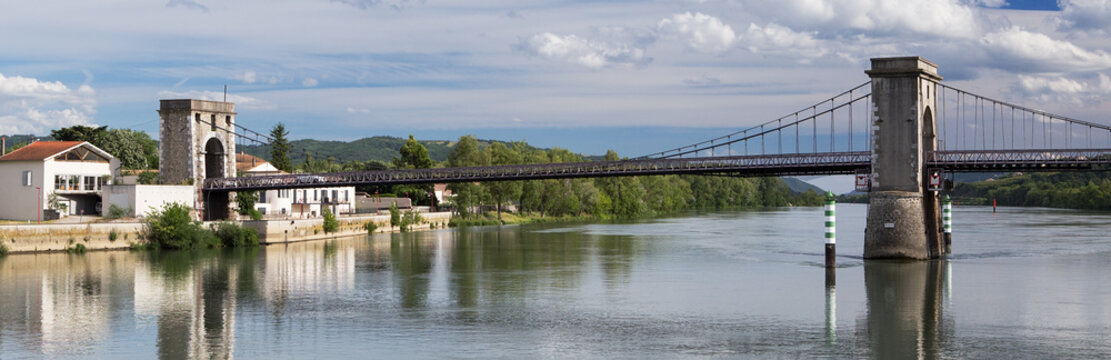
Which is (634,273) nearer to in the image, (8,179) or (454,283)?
(454,283)

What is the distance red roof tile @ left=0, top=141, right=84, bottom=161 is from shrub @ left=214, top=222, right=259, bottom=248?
9315 mm

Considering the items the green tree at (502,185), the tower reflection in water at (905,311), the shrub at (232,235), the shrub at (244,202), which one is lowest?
the tower reflection in water at (905,311)

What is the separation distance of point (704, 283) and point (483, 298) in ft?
27.1

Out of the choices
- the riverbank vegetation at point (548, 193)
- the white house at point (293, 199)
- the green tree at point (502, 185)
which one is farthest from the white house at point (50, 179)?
the green tree at point (502, 185)

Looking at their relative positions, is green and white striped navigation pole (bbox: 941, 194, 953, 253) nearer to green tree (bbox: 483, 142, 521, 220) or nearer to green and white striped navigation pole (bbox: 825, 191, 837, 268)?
green and white striped navigation pole (bbox: 825, 191, 837, 268)

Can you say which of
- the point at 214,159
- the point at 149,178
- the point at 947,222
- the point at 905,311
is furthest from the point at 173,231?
the point at 947,222

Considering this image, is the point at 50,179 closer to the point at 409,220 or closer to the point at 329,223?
the point at 329,223

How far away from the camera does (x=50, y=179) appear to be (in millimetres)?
52781

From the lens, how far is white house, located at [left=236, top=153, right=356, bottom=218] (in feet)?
238

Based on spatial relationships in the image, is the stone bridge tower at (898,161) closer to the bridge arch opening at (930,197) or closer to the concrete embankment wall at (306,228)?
the bridge arch opening at (930,197)

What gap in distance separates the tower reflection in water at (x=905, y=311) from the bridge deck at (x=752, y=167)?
487 centimetres

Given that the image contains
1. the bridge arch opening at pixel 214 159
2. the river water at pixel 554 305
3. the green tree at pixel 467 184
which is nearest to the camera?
the river water at pixel 554 305

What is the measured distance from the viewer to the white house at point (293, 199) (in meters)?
72.6

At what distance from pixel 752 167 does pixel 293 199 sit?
42181 mm
